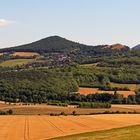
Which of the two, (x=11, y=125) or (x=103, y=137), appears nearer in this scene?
(x=103, y=137)

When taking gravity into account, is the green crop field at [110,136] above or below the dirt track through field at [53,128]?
below

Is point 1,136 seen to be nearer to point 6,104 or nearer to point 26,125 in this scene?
point 26,125

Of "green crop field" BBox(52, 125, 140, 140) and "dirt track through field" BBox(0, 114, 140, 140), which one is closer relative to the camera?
"green crop field" BBox(52, 125, 140, 140)

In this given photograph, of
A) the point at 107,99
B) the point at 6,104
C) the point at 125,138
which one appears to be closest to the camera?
the point at 125,138

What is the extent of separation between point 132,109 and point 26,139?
90.0 meters

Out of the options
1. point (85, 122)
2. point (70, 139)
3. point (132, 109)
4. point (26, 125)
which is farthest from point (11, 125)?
point (132, 109)

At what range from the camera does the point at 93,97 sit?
199m

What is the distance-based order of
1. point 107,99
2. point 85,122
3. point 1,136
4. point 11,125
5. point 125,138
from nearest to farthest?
point 125,138 < point 1,136 < point 11,125 < point 85,122 < point 107,99

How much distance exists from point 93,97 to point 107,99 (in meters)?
5.84

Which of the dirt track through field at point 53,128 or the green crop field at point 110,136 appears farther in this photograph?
the dirt track through field at point 53,128

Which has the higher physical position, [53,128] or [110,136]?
[53,128]

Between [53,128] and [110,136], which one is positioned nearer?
[110,136]

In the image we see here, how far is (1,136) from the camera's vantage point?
8938cm

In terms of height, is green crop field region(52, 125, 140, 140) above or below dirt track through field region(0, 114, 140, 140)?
below
